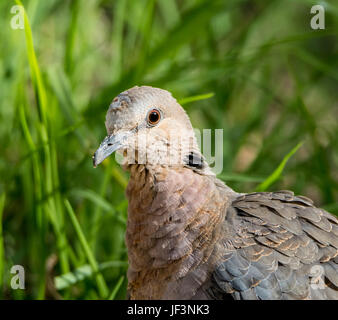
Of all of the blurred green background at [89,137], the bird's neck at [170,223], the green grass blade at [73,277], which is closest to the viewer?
the bird's neck at [170,223]

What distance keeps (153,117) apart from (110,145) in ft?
0.58

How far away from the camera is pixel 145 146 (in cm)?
173

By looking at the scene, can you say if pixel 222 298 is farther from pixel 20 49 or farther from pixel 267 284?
pixel 20 49

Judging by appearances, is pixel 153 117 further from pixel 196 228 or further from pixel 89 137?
pixel 89 137

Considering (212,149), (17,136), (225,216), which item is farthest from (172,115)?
(17,136)

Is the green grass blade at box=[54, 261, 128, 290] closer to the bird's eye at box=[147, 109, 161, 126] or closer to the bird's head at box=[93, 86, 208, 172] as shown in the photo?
the bird's head at box=[93, 86, 208, 172]

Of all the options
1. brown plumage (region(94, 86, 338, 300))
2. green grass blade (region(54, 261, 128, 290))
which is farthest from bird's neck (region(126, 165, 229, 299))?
green grass blade (region(54, 261, 128, 290))

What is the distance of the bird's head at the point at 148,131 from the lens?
1686 mm

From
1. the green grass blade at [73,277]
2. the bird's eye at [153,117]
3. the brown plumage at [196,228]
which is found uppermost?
the bird's eye at [153,117]

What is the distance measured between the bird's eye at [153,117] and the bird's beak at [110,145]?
9cm

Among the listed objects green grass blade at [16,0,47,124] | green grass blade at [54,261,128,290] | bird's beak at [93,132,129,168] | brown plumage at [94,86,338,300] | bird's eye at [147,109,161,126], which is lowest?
green grass blade at [54,261,128,290]

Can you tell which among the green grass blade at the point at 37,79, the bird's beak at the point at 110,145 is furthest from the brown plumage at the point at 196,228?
the green grass blade at the point at 37,79

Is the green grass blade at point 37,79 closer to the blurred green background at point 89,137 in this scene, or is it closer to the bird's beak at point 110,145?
the blurred green background at point 89,137

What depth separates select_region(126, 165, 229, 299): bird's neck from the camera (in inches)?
68.6
